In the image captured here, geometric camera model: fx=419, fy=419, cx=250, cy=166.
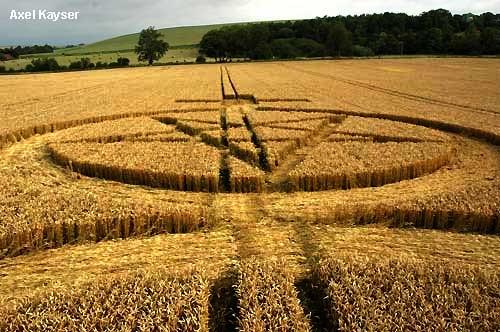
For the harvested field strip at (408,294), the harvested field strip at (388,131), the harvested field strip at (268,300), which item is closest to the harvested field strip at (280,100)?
the harvested field strip at (388,131)

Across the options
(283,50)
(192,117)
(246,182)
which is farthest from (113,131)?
(283,50)

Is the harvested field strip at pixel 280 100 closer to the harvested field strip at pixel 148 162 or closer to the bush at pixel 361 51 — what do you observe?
the harvested field strip at pixel 148 162

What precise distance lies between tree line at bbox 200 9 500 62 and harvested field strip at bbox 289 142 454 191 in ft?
329

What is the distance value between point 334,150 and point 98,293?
32.0 ft

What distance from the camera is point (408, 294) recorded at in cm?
568

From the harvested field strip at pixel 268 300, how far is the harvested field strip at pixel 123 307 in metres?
0.55

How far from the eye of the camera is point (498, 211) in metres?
8.91

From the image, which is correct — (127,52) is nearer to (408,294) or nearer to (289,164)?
(289,164)

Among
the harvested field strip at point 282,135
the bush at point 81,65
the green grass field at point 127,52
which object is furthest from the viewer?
the green grass field at point 127,52

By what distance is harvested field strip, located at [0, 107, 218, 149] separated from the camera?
57.0ft

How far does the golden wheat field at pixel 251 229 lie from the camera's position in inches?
215

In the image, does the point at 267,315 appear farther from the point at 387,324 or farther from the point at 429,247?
the point at 429,247

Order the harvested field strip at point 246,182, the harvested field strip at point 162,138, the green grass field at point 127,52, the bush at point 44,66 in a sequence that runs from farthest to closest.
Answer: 1. the green grass field at point 127,52
2. the bush at point 44,66
3. the harvested field strip at point 162,138
4. the harvested field strip at point 246,182

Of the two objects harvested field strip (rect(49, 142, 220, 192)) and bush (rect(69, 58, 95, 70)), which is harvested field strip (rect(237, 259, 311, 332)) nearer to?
harvested field strip (rect(49, 142, 220, 192))
